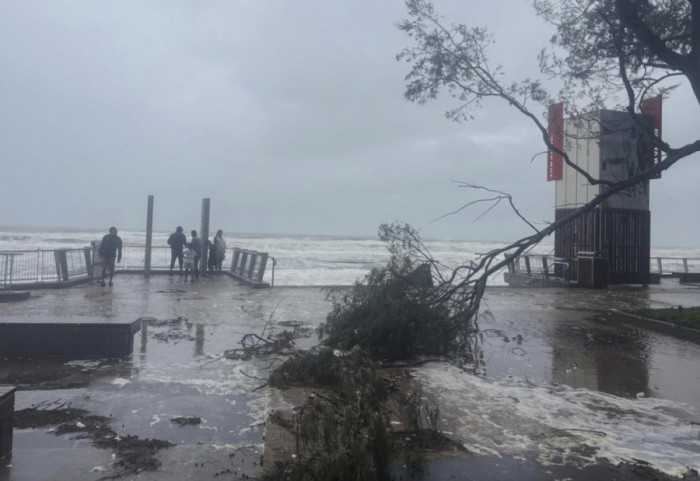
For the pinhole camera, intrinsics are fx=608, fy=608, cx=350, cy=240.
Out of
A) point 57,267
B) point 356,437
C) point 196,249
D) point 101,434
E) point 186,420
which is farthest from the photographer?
point 196,249

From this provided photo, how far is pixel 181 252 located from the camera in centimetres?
2064

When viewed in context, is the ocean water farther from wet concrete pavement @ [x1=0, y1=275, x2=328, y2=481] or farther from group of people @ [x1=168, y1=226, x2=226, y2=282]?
wet concrete pavement @ [x1=0, y1=275, x2=328, y2=481]

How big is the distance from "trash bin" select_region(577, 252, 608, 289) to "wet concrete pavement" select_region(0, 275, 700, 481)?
757 cm

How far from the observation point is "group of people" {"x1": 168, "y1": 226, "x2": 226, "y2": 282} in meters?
19.6

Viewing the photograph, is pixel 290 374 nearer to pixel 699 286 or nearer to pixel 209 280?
pixel 209 280

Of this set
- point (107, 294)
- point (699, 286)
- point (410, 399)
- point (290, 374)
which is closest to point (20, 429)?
point (290, 374)

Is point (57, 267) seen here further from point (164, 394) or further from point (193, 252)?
point (164, 394)

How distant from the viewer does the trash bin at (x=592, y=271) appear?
62.6ft

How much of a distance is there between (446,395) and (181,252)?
52.1 feet

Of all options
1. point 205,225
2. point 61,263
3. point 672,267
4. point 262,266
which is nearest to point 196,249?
point 205,225

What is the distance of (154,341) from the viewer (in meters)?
9.00

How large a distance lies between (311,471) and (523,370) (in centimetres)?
462

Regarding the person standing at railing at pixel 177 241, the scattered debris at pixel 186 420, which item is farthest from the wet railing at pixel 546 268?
the scattered debris at pixel 186 420

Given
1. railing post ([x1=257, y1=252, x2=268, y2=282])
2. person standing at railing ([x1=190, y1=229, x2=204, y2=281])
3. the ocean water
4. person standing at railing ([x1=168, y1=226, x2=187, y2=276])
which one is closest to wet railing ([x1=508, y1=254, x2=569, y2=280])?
the ocean water
